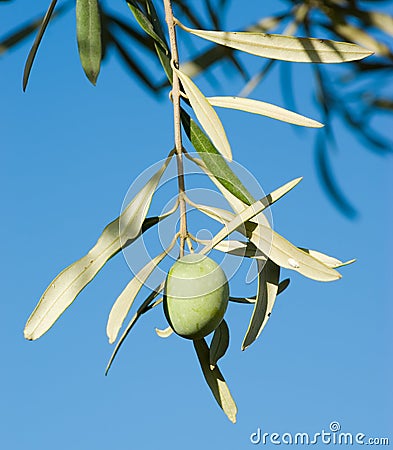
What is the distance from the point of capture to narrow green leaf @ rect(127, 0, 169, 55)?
79cm

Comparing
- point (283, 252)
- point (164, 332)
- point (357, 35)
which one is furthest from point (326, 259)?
point (357, 35)

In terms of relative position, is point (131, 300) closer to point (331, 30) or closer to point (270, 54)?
point (270, 54)

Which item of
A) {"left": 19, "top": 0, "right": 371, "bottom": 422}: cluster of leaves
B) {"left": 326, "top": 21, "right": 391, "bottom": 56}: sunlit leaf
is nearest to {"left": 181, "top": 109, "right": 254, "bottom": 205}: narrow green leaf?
{"left": 19, "top": 0, "right": 371, "bottom": 422}: cluster of leaves

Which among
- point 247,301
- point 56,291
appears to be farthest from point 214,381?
point 56,291

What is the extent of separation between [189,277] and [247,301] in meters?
0.13

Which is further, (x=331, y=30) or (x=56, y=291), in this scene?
(x=331, y=30)

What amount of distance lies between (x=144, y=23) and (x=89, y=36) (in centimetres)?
6

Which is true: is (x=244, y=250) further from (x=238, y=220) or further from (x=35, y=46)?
(x=35, y=46)

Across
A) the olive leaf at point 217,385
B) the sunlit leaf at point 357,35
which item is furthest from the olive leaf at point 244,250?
the sunlit leaf at point 357,35

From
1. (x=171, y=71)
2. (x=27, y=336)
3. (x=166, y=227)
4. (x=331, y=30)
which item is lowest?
(x=27, y=336)

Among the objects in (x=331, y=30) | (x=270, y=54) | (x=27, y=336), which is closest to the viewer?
(x=27, y=336)

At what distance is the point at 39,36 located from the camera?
2.84 ft

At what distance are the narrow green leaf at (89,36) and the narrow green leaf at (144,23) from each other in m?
0.04

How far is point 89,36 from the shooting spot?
0.81 meters
